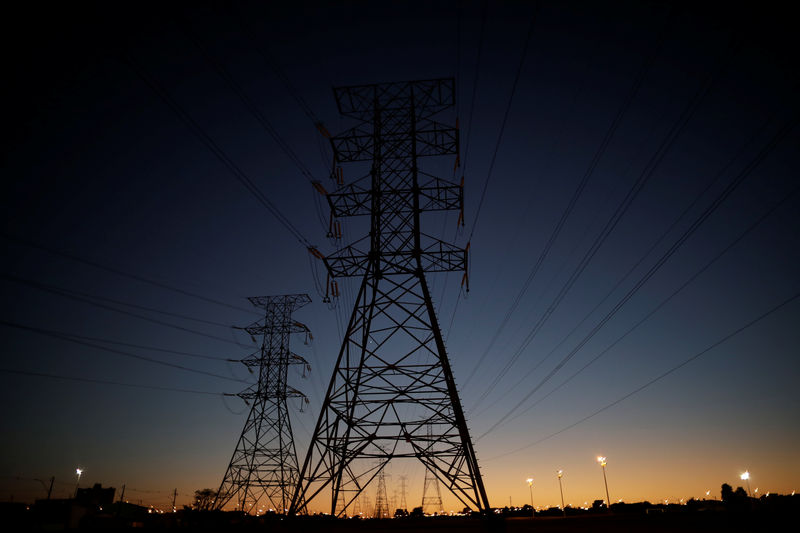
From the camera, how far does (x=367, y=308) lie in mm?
18859

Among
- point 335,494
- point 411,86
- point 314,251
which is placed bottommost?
point 335,494

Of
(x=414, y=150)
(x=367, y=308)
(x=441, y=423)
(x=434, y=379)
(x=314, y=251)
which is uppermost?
(x=414, y=150)

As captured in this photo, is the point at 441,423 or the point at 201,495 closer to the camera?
the point at 441,423

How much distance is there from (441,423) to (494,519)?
3977mm

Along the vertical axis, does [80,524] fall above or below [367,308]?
below

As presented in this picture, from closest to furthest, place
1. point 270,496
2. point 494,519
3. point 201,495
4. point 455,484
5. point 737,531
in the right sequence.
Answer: point 737,531, point 494,519, point 455,484, point 270,496, point 201,495

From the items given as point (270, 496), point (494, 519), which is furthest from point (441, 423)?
point (270, 496)

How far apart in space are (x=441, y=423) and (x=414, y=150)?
42.4ft

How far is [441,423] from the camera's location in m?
16.8

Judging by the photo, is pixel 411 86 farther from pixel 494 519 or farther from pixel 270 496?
pixel 270 496

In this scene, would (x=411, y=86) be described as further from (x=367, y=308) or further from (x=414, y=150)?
(x=367, y=308)

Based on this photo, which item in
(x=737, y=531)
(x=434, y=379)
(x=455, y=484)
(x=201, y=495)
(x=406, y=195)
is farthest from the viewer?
(x=201, y=495)

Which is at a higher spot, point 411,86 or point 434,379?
point 411,86

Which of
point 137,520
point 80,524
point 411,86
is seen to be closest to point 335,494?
point 411,86
